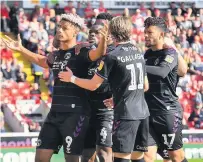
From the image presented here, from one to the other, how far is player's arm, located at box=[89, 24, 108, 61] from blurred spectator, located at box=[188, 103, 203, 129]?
11.1 metres

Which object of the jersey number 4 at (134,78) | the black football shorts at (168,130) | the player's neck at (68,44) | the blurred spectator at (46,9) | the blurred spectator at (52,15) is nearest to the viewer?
the jersey number 4 at (134,78)

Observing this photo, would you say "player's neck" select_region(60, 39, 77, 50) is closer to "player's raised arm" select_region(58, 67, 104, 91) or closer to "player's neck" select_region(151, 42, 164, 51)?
"player's raised arm" select_region(58, 67, 104, 91)

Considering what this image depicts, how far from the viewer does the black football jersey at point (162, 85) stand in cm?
902

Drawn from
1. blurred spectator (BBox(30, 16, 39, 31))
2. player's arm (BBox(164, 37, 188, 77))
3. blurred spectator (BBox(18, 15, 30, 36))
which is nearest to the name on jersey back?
player's arm (BBox(164, 37, 188, 77))

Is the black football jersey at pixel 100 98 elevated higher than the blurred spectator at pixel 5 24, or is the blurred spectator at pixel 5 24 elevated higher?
the black football jersey at pixel 100 98

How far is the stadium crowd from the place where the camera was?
1900cm

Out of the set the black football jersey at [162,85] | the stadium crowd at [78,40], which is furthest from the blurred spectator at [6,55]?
the black football jersey at [162,85]

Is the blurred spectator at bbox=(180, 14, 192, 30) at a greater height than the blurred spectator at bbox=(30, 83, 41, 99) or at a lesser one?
greater

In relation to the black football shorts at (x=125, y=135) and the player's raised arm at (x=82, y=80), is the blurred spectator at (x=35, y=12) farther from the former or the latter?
the black football shorts at (x=125, y=135)

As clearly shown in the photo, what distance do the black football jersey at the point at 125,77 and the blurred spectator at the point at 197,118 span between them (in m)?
11.3

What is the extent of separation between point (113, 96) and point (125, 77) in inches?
12.2

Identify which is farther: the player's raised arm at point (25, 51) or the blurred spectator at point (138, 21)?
the blurred spectator at point (138, 21)

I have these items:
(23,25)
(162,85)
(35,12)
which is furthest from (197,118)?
(162,85)

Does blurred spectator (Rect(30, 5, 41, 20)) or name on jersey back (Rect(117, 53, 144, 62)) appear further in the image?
blurred spectator (Rect(30, 5, 41, 20))
